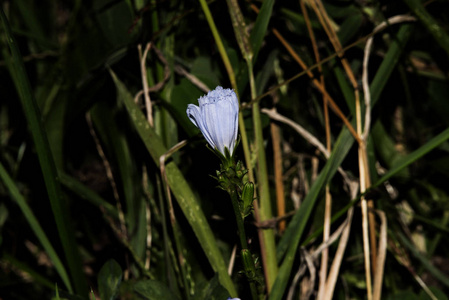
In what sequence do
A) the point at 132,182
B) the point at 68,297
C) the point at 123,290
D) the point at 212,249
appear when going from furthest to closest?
1. the point at 132,182
2. the point at 123,290
3. the point at 212,249
4. the point at 68,297

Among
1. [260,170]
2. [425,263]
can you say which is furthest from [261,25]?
[425,263]

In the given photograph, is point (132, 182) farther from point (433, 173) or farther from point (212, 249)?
point (433, 173)

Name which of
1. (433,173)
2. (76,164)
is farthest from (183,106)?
(433,173)

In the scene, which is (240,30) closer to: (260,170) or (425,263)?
(260,170)

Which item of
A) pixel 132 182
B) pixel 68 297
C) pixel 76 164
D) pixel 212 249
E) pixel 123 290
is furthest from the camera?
pixel 76 164

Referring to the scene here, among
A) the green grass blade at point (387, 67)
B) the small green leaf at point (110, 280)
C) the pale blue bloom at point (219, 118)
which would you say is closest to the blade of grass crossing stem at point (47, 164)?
the small green leaf at point (110, 280)

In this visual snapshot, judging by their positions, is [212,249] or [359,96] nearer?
[212,249]

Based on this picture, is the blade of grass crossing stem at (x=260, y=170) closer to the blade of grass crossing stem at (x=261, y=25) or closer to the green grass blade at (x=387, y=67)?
the blade of grass crossing stem at (x=261, y=25)
